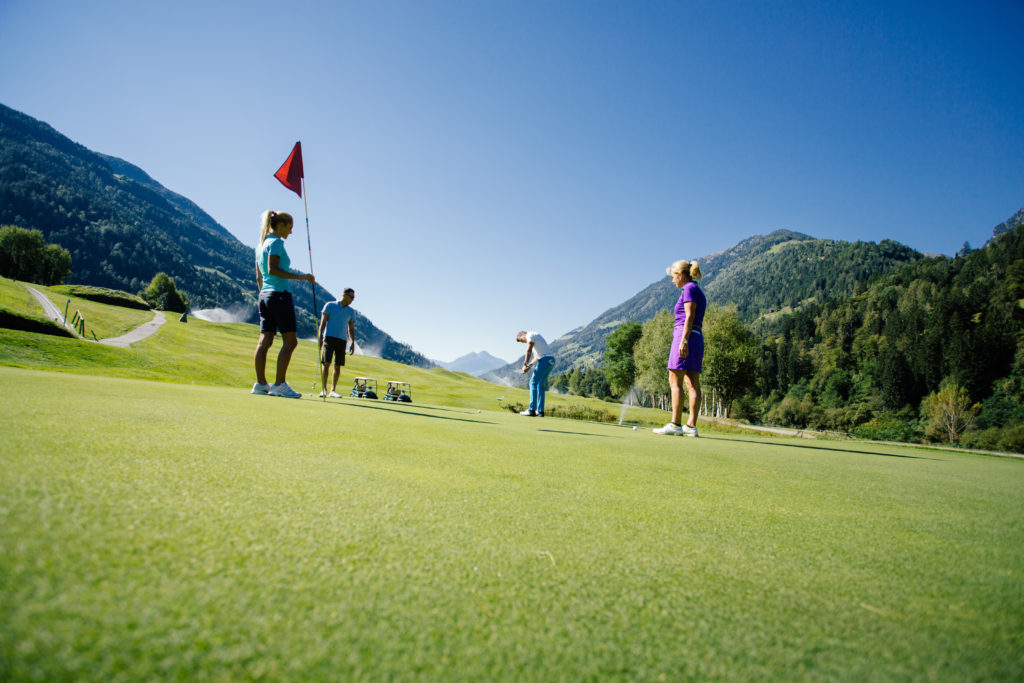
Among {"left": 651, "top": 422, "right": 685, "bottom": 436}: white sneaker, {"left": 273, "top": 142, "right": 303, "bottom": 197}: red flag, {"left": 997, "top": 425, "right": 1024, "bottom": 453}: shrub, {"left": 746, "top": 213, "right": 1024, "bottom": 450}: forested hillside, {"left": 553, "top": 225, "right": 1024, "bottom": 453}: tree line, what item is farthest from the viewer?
{"left": 746, "top": 213, "right": 1024, "bottom": 450}: forested hillside

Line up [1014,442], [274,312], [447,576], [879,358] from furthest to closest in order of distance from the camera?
1. [879,358]
2. [1014,442]
3. [274,312]
4. [447,576]

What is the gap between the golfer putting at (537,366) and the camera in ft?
40.2

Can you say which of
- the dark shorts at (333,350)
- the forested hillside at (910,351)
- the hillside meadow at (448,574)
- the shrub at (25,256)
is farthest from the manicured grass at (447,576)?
the shrub at (25,256)

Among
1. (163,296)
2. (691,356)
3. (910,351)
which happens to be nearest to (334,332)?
(691,356)

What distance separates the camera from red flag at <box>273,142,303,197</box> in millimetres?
8977

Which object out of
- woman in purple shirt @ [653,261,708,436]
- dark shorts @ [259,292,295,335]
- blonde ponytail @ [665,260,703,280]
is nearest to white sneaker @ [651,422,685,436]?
woman in purple shirt @ [653,261,708,436]

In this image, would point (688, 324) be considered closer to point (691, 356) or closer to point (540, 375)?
point (691, 356)

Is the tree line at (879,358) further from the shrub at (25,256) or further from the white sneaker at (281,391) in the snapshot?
the shrub at (25,256)

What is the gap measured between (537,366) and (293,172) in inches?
290

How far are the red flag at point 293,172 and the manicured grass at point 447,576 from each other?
7.85 m

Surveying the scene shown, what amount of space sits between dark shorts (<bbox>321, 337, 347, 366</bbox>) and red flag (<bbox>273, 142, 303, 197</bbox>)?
309 centimetres

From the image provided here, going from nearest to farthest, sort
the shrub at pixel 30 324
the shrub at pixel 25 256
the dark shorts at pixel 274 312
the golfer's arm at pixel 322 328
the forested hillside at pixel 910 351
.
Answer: the dark shorts at pixel 274 312
the golfer's arm at pixel 322 328
the shrub at pixel 30 324
the shrub at pixel 25 256
the forested hillside at pixel 910 351

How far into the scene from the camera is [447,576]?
1.14 m

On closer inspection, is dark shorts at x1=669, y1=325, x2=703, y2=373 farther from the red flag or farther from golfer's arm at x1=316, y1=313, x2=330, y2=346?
the red flag
